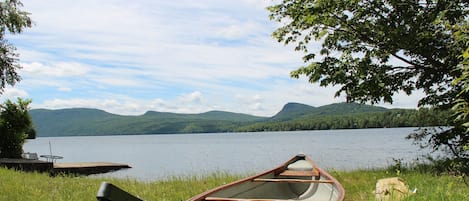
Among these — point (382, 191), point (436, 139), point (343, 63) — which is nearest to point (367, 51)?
point (343, 63)

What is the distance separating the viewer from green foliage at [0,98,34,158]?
907 inches

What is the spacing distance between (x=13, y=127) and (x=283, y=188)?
63.5 ft

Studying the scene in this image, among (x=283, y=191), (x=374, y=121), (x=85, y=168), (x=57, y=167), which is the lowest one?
(x=85, y=168)

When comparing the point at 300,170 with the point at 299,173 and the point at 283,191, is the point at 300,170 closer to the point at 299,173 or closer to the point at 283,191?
the point at 299,173

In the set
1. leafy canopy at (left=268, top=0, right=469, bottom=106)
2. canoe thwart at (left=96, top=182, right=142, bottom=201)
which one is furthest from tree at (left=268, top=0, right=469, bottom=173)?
canoe thwart at (left=96, top=182, right=142, bottom=201)

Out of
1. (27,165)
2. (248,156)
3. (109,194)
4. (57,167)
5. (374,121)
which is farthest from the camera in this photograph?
(374,121)

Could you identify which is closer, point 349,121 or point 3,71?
point 3,71

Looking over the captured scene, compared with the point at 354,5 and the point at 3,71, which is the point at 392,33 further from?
the point at 3,71

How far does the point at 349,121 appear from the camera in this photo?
120 meters

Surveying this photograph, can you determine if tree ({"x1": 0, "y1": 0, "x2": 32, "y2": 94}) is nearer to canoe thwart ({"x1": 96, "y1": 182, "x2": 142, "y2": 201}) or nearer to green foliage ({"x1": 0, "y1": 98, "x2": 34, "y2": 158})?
green foliage ({"x1": 0, "y1": 98, "x2": 34, "y2": 158})

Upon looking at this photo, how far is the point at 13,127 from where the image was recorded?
23344 mm

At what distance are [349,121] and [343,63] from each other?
363 ft

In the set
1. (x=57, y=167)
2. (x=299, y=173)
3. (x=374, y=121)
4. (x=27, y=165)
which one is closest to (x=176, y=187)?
(x=299, y=173)

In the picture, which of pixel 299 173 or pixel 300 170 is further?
pixel 300 170
